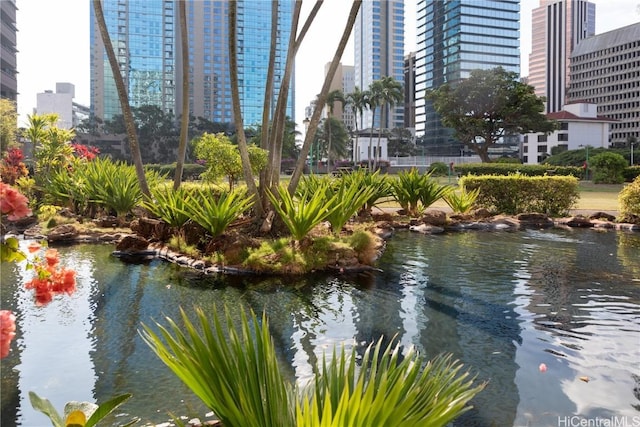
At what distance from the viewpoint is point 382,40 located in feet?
395

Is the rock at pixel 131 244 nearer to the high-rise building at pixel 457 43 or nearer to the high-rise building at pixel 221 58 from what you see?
the high-rise building at pixel 221 58

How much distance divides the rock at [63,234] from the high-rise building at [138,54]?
262 ft

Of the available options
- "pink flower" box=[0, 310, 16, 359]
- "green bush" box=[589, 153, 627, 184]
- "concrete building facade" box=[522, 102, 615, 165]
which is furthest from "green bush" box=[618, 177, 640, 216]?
"concrete building facade" box=[522, 102, 615, 165]

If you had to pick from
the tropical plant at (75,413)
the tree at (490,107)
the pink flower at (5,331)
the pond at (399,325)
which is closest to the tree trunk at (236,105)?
the pond at (399,325)

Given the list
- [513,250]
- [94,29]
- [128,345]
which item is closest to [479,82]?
[513,250]

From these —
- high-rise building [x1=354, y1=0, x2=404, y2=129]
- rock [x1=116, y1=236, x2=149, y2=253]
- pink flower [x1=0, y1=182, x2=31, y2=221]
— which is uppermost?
high-rise building [x1=354, y1=0, x2=404, y2=129]

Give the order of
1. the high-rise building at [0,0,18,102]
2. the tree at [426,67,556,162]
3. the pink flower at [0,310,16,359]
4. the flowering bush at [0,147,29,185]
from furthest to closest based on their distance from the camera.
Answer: the high-rise building at [0,0,18,102]
the tree at [426,67,556,162]
the flowering bush at [0,147,29,185]
the pink flower at [0,310,16,359]

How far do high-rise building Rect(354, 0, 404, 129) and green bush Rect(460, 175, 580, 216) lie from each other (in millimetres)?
102805

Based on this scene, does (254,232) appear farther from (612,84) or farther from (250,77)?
(612,84)

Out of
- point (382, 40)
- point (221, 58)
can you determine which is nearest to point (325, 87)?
point (221, 58)

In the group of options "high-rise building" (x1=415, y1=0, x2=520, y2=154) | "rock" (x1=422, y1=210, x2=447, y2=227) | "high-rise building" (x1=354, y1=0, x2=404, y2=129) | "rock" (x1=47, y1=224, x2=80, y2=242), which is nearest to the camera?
"rock" (x1=47, y1=224, x2=80, y2=242)

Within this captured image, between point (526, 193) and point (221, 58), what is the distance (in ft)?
301

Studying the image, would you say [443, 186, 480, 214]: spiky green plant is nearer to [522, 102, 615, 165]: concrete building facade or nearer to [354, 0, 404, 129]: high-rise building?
[522, 102, 615, 165]: concrete building facade

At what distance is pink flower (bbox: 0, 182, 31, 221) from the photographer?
183cm
